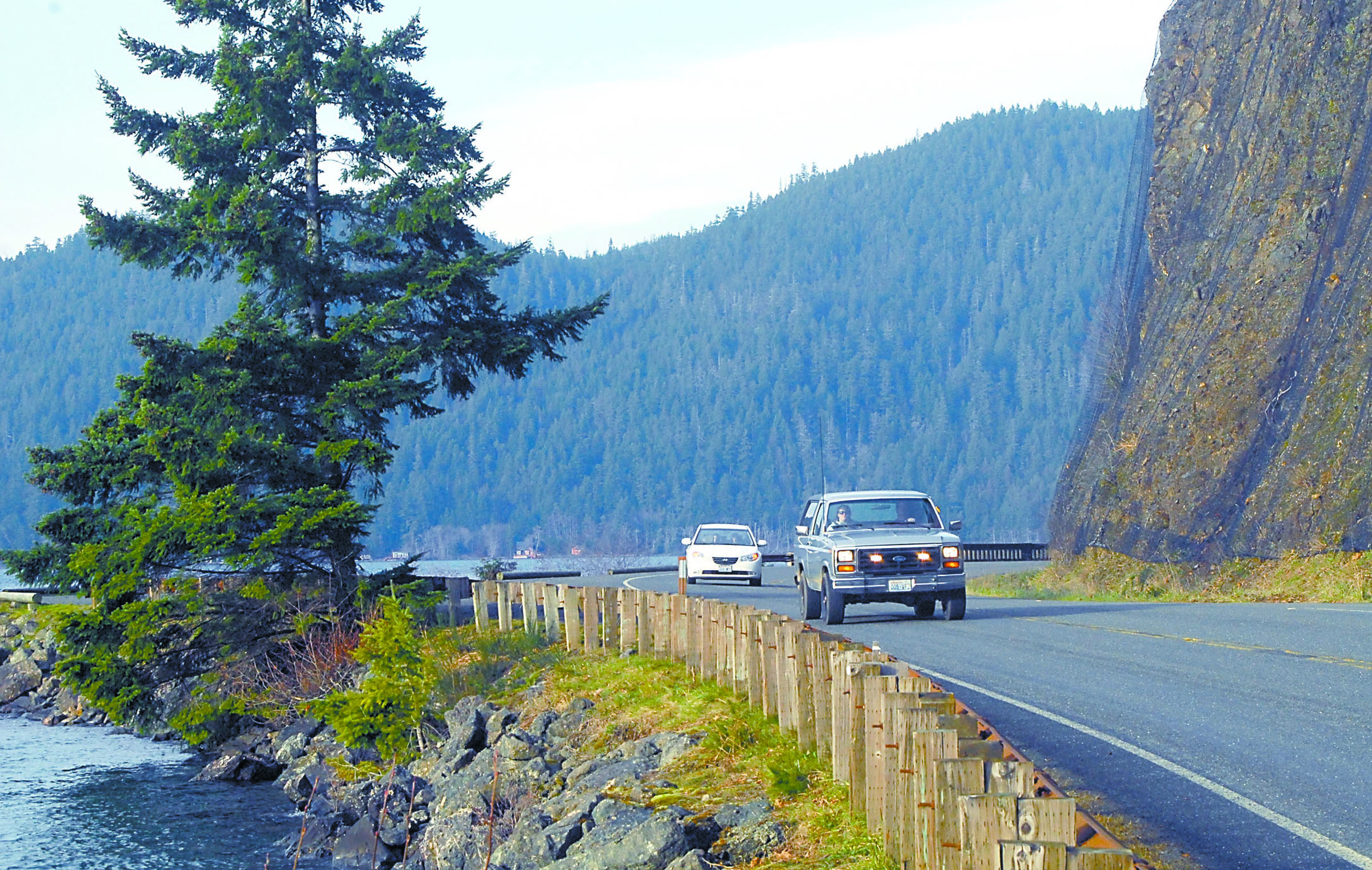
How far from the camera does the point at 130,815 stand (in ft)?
62.7

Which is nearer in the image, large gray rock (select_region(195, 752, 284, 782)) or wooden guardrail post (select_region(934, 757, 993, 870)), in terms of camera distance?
wooden guardrail post (select_region(934, 757, 993, 870))

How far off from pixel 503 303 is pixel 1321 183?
1987 centimetres

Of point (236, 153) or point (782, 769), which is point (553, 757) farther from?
point (236, 153)

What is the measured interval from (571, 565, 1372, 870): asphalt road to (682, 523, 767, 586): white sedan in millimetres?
17799

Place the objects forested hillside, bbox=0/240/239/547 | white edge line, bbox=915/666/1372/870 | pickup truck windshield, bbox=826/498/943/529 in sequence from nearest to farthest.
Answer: white edge line, bbox=915/666/1372/870, pickup truck windshield, bbox=826/498/943/529, forested hillside, bbox=0/240/239/547

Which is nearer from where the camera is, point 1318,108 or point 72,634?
point 72,634

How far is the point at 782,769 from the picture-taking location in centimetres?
931

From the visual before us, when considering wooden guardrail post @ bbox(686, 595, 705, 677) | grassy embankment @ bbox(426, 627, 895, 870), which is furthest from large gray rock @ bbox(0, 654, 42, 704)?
wooden guardrail post @ bbox(686, 595, 705, 677)

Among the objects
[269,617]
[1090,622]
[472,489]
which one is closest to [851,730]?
[1090,622]

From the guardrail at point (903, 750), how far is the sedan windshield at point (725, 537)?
24735 millimetres

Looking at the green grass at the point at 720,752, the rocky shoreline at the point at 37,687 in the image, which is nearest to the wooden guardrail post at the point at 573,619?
the green grass at the point at 720,752

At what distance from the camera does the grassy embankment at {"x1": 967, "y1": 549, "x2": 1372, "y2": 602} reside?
2550cm

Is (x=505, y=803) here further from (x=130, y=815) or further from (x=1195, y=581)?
(x=1195, y=581)

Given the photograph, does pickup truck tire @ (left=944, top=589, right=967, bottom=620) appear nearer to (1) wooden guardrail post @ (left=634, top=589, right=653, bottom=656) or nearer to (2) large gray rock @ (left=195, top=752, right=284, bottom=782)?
(1) wooden guardrail post @ (left=634, top=589, right=653, bottom=656)
